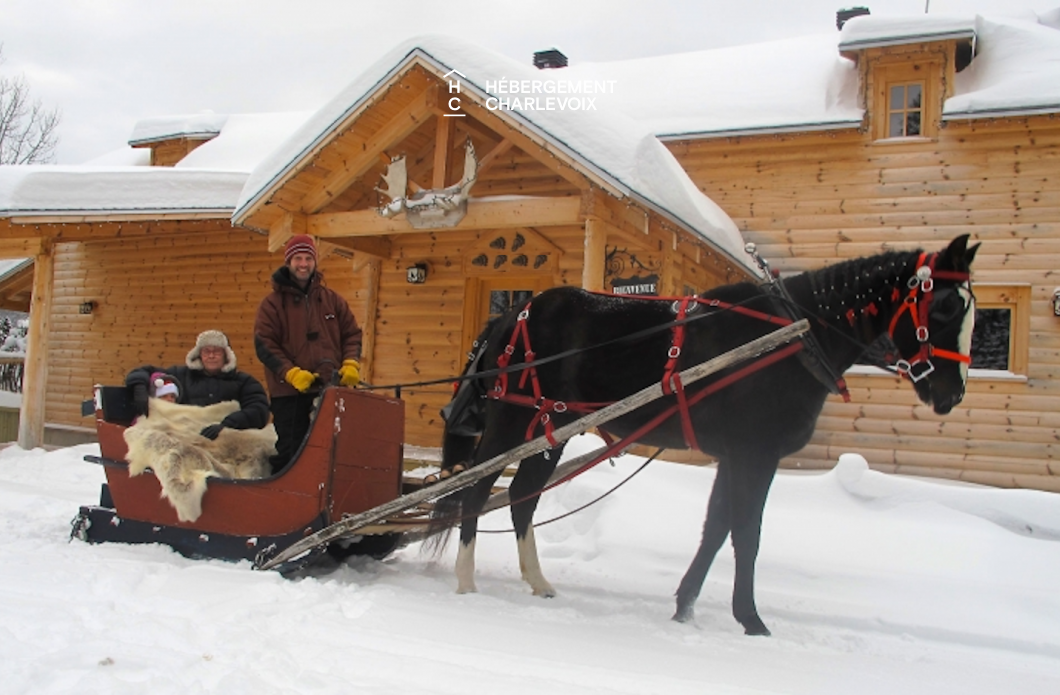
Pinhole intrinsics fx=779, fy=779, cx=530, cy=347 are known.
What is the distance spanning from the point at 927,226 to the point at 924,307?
23.4 ft

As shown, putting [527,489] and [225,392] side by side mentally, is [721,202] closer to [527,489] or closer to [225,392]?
[527,489]

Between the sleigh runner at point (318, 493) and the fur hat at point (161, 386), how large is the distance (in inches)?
7.6

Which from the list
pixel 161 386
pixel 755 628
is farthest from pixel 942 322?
pixel 161 386

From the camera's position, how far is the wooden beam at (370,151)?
7.83 metres

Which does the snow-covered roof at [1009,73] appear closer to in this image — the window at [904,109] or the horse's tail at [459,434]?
the window at [904,109]

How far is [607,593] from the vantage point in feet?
14.6

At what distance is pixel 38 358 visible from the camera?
34.2 ft

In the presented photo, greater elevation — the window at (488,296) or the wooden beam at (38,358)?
the window at (488,296)

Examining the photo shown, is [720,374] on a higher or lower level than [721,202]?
lower

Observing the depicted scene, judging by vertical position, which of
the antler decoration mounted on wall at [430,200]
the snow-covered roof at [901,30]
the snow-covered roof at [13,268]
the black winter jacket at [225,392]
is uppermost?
the snow-covered roof at [901,30]

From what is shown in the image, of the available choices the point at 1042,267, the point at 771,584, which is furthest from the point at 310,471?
the point at 1042,267

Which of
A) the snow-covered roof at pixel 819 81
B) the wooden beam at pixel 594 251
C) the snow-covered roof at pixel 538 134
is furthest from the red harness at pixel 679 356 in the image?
the snow-covered roof at pixel 819 81

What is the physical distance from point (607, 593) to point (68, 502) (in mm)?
4652

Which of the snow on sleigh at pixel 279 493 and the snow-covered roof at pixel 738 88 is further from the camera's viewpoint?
the snow-covered roof at pixel 738 88
